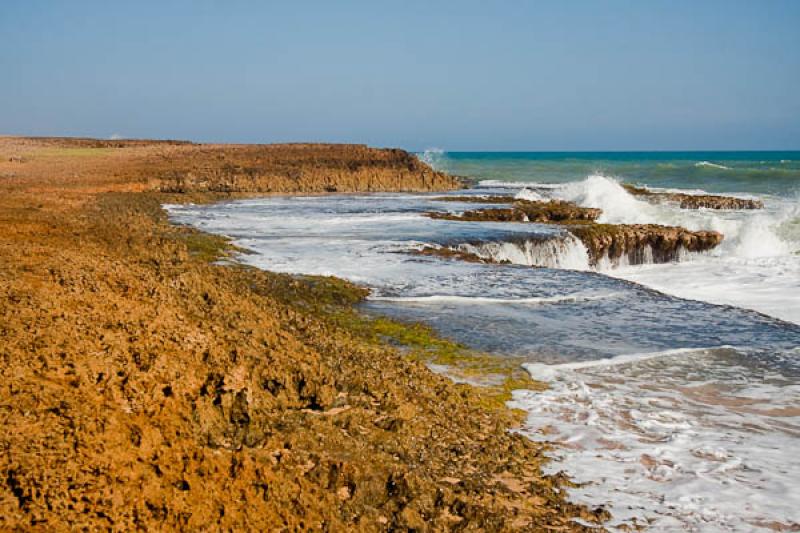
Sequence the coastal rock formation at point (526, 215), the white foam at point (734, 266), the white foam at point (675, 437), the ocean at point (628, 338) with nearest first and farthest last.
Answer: the white foam at point (675, 437)
the ocean at point (628, 338)
the white foam at point (734, 266)
the coastal rock formation at point (526, 215)

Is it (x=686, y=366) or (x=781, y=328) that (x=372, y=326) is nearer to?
Result: (x=686, y=366)

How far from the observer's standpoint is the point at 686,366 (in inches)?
302

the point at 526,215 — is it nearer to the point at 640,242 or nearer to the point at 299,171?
the point at 640,242

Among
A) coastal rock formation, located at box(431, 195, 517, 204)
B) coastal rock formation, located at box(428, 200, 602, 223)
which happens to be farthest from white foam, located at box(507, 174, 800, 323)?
coastal rock formation, located at box(431, 195, 517, 204)

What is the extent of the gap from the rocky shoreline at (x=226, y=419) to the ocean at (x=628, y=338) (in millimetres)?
533

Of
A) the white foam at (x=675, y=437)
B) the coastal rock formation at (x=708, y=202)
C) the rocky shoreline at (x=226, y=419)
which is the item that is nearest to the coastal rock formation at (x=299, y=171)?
the coastal rock formation at (x=708, y=202)

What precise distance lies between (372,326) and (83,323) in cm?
416

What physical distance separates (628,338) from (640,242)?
38.2 ft

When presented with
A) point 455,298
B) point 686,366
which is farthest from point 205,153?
point 686,366

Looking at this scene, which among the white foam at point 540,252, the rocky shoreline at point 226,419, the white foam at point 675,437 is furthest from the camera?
the white foam at point 540,252

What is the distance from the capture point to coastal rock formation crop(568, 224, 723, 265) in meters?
19.1

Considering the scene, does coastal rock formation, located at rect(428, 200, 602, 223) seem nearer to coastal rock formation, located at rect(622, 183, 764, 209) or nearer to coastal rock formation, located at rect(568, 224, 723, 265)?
coastal rock formation, located at rect(568, 224, 723, 265)

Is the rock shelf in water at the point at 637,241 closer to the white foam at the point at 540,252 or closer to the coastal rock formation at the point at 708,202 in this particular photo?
the white foam at the point at 540,252

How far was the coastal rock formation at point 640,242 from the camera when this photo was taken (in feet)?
62.6
